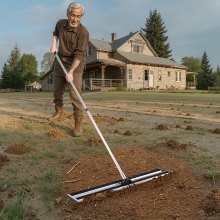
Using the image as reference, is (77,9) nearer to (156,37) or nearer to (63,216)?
(63,216)

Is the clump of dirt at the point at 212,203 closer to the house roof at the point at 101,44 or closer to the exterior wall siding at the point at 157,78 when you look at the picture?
the exterior wall siding at the point at 157,78

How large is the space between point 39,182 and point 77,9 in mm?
3007

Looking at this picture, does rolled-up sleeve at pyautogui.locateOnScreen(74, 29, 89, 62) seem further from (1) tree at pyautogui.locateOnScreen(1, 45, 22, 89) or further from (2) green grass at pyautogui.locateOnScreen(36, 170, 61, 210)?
(1) tree at pyautogui.locateOnScreen(1, 45, 22, 89)

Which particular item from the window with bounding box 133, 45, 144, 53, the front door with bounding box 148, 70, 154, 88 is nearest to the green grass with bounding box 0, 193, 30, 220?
the front door with bounding box 148, 70, 154, 88

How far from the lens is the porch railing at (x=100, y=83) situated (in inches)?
1426

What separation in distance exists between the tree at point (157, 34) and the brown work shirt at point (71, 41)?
207ft

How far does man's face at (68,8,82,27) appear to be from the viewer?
207 inches

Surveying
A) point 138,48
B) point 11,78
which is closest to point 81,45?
point 138,48

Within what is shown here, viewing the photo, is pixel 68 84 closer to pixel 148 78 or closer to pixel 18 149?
pixel 18 149

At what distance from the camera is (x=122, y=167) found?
12.0 feet

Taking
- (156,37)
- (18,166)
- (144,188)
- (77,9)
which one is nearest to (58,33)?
(77,9)

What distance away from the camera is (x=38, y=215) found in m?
2.68

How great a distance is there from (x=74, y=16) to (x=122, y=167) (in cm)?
277

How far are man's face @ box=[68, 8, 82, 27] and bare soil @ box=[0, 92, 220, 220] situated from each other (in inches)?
69.2
